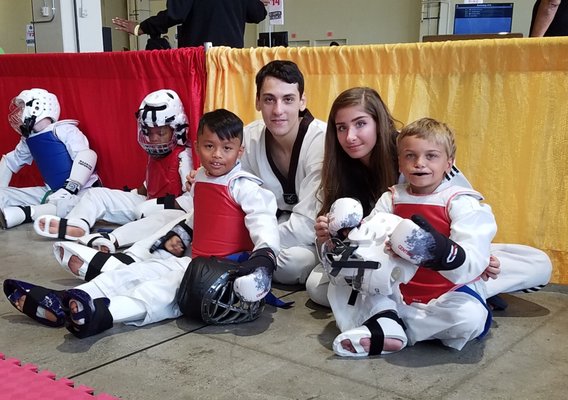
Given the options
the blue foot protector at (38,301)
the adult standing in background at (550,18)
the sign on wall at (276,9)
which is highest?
the sign on wall at (276,9)

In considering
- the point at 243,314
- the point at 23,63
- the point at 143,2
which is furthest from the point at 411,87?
the point at 143,2

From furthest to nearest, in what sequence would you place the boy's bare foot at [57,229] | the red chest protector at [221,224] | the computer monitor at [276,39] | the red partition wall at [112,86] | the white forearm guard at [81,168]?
the computer monitor at [276,39], the white forearm guard at [81,168], the red partition wall at [112,86], the boy's bare foot at [57,229], the red chest protector at [221,224]

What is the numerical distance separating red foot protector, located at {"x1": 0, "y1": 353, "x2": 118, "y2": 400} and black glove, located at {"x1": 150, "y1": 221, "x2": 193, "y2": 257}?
1.21 m

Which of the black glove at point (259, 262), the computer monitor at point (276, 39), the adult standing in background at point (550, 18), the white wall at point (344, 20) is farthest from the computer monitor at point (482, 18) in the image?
the black glove at point (259, 262)

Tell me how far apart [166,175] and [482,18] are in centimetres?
646

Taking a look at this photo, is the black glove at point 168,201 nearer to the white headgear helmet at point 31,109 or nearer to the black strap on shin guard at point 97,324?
the white headgear helmet at point 31,109

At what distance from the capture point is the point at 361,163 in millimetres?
2984

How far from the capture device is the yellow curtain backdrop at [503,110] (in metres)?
3.17

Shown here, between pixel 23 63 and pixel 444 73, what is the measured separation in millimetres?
3938

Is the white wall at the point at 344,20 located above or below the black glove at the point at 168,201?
above

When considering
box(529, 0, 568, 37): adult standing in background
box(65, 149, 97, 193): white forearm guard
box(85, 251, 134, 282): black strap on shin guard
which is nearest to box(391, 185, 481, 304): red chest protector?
box(85, 251, 134, 282): black strap on shin guard

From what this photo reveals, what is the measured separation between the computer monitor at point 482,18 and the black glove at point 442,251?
702 cm

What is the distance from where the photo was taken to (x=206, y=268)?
2.62m

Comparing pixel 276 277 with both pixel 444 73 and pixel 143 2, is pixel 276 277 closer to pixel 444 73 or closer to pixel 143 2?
pixel 444 73
